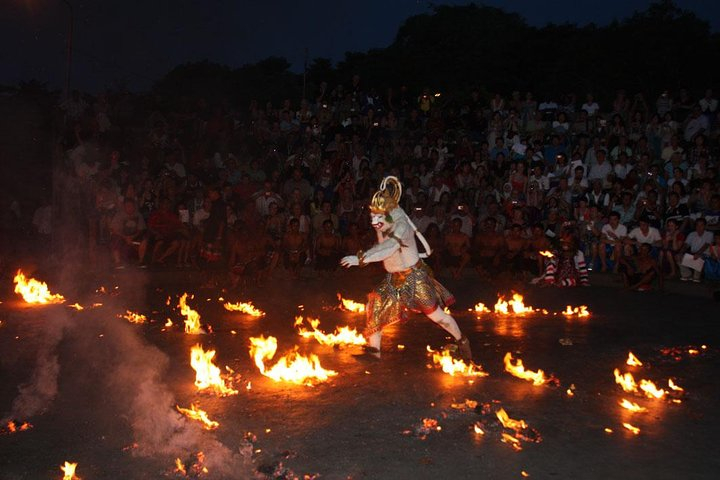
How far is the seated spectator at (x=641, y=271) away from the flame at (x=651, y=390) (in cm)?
654

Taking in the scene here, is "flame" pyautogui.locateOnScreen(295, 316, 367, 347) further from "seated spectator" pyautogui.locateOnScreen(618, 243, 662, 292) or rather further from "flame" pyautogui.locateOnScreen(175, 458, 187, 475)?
"seated spectator" pyautogui.locateOnScreen(618, 243, 662, 292)

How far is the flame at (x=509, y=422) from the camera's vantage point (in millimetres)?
5039

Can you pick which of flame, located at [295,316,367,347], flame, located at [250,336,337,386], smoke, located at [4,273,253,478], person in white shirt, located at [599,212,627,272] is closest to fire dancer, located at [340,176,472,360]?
flame, located at [295,316,367,347]

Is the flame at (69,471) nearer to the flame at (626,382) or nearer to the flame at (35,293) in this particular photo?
the flame at (626,382)

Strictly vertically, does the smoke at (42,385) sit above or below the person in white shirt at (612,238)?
below

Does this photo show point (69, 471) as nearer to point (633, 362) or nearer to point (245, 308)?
point (633, 362)

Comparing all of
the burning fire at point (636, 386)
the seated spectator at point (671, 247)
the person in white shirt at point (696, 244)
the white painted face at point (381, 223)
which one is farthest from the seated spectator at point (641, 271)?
the white painted face at point (381, 223)

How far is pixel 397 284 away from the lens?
23.1 feet

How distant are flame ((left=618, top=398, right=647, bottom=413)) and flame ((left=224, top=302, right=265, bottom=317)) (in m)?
5.22

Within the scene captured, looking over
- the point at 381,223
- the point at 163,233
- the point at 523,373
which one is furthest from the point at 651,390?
the point at 163,233

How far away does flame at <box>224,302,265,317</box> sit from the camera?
379 inches

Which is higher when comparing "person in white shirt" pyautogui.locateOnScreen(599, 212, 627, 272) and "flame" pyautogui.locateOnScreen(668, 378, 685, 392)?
"person in white shirt" pyautogui.locateOnScreen(599, 212, 627, 272)

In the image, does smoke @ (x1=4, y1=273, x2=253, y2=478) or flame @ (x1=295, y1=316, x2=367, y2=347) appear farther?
flame @ (x1=295, y1=316, x2=367, y2=347)

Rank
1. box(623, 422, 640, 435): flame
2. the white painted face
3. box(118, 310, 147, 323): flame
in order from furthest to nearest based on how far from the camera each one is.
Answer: box(118, 310, 147, 323): flame
the white painted face
box(623, 422, 640, 435): flame
